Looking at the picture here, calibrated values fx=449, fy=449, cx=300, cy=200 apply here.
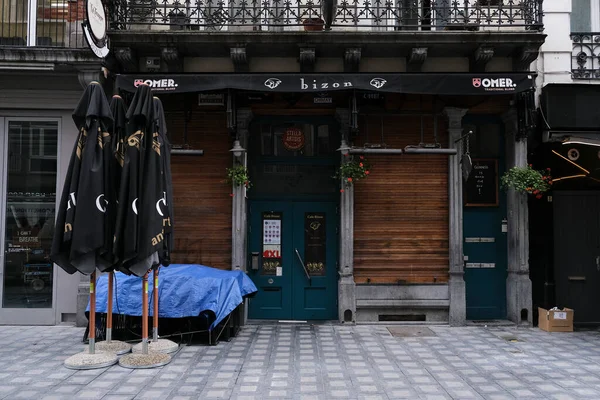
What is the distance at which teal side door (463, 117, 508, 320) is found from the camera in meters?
9.45

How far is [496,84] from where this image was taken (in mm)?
8438

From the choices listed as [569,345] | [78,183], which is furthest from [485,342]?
[78,183]

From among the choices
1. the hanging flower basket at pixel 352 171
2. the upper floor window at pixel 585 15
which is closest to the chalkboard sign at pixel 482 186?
the hanging flower basket at pixel 352 171

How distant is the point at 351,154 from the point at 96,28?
5212mm

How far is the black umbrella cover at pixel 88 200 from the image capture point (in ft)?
19.5

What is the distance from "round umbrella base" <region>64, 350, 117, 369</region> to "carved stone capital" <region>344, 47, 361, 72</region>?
21.4 ft

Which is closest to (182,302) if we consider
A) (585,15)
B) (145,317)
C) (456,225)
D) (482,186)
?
(145,317)

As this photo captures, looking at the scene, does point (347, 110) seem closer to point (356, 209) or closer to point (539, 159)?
point (356, 209)

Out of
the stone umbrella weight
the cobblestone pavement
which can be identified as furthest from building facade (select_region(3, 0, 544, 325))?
the stone umbrella weight

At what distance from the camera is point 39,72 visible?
28.6 feet

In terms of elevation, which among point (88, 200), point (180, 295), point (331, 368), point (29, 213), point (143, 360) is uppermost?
point (88, 200)

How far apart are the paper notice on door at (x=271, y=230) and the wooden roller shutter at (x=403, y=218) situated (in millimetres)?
1634

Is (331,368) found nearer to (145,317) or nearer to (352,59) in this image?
(145,317)

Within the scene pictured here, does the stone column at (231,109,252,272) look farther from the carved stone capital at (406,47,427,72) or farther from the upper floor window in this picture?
the upper floor window
